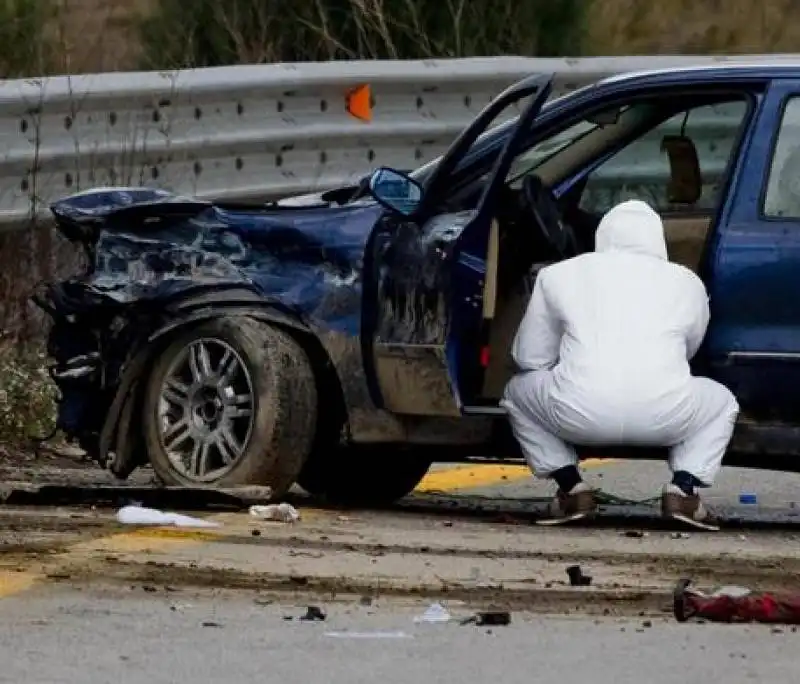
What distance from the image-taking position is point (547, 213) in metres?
10.3

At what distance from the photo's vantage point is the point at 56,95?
1335 cm

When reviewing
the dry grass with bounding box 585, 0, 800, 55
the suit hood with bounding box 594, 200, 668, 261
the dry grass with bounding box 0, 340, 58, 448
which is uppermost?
the dry grass with bounding box 585, 0, 800, 55

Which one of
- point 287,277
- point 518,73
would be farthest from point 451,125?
point 287,277

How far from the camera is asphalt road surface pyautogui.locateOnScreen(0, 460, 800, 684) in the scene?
682 cm

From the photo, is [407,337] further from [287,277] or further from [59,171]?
[59,171]

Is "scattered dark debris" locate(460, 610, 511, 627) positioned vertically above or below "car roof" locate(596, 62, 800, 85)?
below

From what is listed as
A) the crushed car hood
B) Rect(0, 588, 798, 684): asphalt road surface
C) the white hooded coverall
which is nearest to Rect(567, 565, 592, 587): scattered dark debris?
Rect(0, 588, 798, 684): asphalt road surface

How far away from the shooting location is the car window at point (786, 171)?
32.8 ft

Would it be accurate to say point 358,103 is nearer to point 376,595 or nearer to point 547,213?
point 547,213

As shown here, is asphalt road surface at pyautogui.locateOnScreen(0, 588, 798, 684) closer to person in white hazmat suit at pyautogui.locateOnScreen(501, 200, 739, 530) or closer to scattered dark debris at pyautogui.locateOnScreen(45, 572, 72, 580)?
scattered dark debris at pyautogui.locateOnScreen(45, 572, 72, 580)

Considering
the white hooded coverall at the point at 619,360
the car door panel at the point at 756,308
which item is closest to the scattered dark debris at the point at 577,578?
the white hooded coverall at the point at 619,360

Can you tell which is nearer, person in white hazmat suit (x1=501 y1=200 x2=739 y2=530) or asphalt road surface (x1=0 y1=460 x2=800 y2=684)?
asphalt road surface (x1=0 y1=460 x2=800 y2=684)

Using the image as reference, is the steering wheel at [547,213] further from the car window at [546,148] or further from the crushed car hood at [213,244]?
the crushed car hood at [213,244]

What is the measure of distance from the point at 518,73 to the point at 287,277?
5.71 meters
